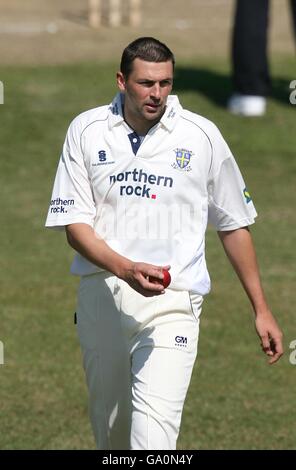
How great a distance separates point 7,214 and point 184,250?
8198mm

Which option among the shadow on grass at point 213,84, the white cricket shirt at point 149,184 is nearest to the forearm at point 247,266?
the white cricket shirt at point 149,184

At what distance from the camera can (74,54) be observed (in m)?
21.6

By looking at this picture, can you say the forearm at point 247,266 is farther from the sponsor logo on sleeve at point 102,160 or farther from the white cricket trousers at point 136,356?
the sponsor logo on sleeve at point 102,160

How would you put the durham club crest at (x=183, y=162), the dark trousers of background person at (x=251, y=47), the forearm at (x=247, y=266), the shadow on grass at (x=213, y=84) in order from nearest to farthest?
the durham club crest at (x=183, y=162) < the forearm at (x=247, y=266) < the dark trousers of background person at (x=251, y=47) < the shadow on grass at (x=213, y=84)

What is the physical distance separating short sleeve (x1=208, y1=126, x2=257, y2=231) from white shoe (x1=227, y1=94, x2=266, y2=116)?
39.6ft

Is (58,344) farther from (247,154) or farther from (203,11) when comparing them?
(203,11)

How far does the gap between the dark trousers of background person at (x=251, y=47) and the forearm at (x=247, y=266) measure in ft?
37.3

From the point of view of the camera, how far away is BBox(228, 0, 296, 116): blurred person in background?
1812cm

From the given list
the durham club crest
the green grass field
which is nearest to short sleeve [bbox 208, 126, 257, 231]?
the durham club crest

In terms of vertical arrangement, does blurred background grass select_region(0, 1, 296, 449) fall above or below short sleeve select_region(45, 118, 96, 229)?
below

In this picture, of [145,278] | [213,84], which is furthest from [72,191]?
[213,84]

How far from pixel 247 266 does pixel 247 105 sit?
1230cm

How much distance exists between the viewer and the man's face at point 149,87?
676 cm

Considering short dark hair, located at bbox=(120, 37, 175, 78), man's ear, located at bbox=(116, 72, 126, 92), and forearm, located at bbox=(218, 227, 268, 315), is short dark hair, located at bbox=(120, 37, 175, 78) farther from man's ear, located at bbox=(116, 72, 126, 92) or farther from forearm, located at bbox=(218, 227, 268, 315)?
forearm, located at bbox=(218, 227, 268, 315)
